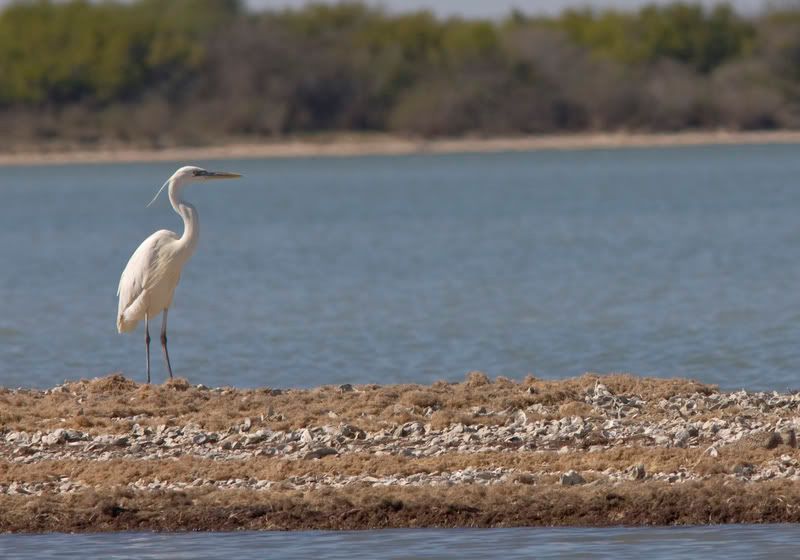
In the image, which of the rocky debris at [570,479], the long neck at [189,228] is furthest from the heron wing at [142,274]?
the rocky debris at [570,479]

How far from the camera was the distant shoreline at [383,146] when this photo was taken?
79812 mm

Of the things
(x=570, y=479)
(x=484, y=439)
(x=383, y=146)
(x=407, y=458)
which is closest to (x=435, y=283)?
(x=484, y=439)

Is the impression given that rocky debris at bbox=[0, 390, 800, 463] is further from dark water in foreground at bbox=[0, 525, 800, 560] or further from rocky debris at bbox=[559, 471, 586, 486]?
dark water in foreground at bbox=[0, 525, 800, 560]

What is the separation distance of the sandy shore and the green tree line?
226 ft

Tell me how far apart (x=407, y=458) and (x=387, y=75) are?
7729 cm

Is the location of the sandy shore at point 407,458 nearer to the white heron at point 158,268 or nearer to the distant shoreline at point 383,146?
the white heron at point 158,268

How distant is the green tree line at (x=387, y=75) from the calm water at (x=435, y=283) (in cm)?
2205

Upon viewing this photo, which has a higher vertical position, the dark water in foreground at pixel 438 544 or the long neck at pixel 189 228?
the long neck at pixel 189 228

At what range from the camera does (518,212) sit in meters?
45.2

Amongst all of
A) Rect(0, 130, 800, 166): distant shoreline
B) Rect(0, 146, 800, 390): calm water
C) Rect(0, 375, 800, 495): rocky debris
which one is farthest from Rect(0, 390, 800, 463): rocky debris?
Rect(0, 130, 800, 166): distant shoreline

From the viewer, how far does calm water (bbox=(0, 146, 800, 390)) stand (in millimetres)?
17031

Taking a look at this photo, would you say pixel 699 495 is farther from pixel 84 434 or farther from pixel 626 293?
pixel 626 293

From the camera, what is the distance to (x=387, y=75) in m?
86.1

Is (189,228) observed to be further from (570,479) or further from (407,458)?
(570,479)
